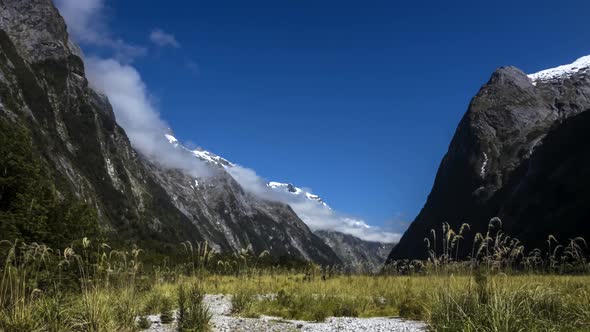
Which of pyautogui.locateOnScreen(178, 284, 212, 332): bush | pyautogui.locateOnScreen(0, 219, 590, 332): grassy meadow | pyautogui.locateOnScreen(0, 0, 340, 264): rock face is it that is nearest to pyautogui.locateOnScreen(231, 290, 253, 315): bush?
pyautogui.locateOnScreen(0, 219, 590, 332): grassy meadow

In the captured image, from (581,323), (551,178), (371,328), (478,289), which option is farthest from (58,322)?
(551,178)

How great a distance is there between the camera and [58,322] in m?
9.60

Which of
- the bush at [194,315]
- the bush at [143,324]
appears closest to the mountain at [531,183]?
the bush at [194,315]

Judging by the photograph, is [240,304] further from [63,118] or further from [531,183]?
[63,118]

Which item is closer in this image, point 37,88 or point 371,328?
point 371,328

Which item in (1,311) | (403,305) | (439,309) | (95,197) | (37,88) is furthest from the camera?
(37,88)

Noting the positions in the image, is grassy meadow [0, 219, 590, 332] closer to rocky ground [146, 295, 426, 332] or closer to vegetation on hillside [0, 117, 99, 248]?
rocky ground [146, 295, 426, 332]

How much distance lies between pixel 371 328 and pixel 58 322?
6.72m

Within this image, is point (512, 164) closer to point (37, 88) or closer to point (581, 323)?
point (37, 88)

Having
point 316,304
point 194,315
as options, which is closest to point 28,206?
point 194,315

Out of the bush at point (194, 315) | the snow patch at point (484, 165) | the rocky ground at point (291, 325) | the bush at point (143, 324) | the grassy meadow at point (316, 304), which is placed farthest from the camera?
the snow patch at point (484, 165)

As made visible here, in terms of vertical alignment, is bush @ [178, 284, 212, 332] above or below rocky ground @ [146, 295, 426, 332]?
above

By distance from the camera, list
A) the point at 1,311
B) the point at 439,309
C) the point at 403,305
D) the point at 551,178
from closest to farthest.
A: the point at 1,311
the point at 439,309
the point at 403,305
the point at 551,178

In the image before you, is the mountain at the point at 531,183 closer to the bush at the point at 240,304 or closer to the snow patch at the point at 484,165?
the snow patch at the point at 484,165
